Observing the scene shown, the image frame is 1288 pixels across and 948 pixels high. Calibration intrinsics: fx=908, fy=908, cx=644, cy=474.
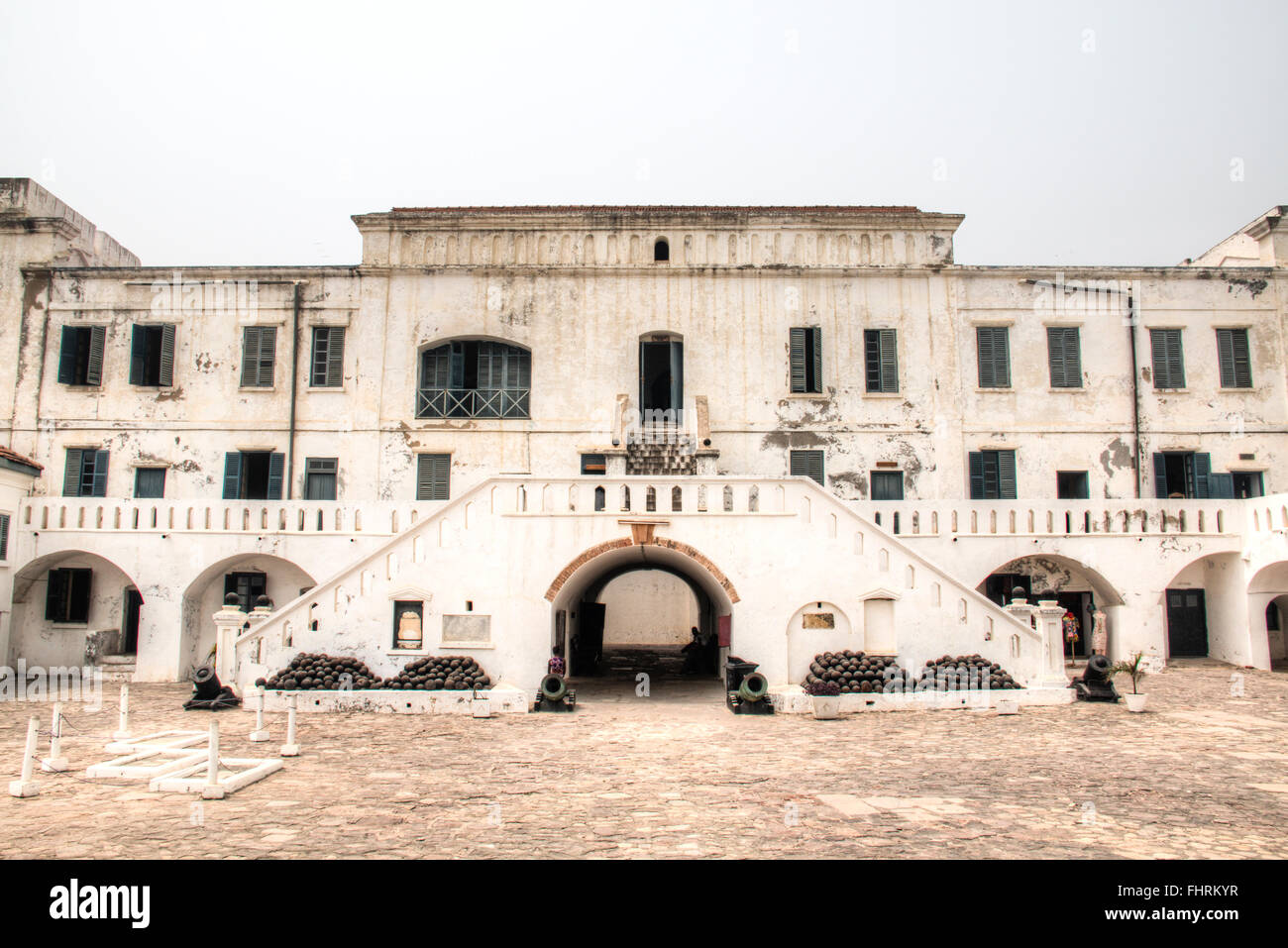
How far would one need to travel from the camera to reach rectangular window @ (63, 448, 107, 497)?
85.0 feet

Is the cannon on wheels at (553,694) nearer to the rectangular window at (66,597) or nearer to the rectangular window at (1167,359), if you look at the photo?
the rectangular window at (66,597)

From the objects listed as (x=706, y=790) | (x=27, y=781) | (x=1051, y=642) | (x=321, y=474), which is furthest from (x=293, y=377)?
(x=1051, y=642)

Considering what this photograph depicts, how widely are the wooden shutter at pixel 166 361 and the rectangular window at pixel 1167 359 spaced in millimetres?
28374

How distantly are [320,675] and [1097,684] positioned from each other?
51.1 feet

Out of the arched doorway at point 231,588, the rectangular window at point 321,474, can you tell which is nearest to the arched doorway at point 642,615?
the arched doorway at point 231,588

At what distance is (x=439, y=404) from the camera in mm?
26422

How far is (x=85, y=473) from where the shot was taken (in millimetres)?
26078

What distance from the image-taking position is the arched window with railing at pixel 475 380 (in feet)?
86.4

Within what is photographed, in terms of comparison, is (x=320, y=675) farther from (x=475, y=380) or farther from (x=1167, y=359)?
(x=1167, y=359)

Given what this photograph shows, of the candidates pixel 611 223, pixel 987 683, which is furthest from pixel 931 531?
pixel 611 223

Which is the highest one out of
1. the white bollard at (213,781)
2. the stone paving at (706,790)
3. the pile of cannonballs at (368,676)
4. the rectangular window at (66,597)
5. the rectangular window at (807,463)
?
the rectangular window at (807,463)

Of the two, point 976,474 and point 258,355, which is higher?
point 258,355
